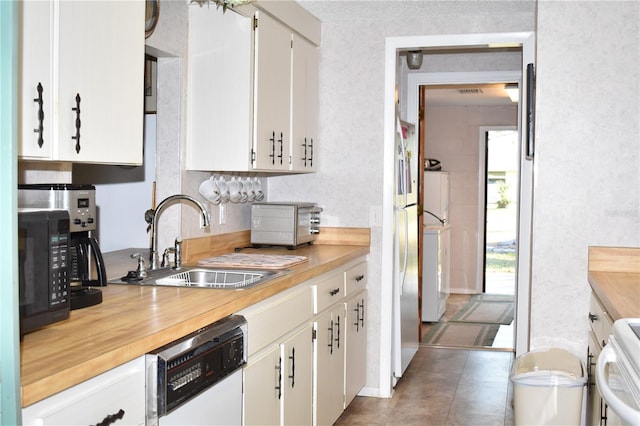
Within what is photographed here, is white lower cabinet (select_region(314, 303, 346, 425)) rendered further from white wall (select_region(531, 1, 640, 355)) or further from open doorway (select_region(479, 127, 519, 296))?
open doorway (select_region(479, 127, 519, 296))

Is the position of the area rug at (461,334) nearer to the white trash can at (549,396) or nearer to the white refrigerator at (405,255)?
the white refrigerator at (405,255)

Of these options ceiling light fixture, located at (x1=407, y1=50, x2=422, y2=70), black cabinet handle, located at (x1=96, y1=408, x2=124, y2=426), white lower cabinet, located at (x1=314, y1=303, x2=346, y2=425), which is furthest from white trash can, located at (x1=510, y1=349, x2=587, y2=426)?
ceiling light fixture, located at (x1=407, y1=50, x2=422, y2=70)

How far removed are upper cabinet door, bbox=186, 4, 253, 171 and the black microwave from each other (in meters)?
1.70

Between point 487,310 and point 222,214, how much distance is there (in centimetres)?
451

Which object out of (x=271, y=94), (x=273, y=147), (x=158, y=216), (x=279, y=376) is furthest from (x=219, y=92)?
(x=279, y=376)

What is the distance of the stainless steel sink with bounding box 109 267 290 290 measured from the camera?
298 centimetres

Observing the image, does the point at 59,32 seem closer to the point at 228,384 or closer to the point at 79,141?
the point at 79,141

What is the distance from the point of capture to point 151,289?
2639 mm

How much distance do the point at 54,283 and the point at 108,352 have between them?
10.3 inches

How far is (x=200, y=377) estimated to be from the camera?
2104 mm

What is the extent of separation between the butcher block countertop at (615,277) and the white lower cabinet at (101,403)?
1.53 metres

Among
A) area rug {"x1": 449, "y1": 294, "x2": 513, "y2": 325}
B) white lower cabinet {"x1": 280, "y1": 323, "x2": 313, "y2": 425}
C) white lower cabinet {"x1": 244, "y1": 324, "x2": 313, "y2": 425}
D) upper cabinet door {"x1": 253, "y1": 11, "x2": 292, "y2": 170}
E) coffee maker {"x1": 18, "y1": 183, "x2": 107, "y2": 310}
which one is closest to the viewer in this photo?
coffee maker {"x1": 18, "y1": 183, "x2": 107, "y2": 310}

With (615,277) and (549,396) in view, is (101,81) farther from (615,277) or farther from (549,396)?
(615,277)

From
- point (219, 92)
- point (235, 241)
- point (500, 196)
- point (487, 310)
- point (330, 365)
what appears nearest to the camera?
point (219, 92)
